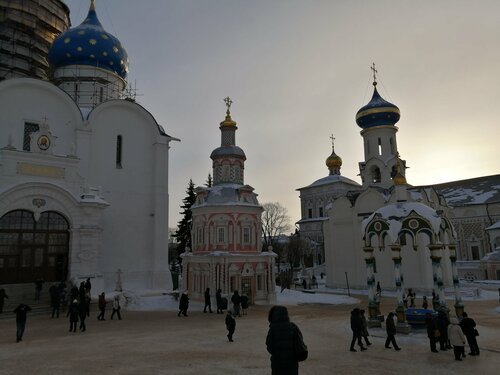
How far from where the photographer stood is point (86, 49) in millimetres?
26688

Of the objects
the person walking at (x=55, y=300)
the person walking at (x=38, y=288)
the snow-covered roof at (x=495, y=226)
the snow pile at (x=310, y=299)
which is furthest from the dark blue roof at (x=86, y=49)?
the snow-covered roof at (x=495, y=226)

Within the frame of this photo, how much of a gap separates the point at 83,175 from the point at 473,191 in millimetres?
41797

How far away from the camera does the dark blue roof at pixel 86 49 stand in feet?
87.4

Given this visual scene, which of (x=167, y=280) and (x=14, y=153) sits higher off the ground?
(x=14, y=153)

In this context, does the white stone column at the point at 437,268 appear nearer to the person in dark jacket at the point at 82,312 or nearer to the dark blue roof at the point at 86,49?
the person in dark jacket at the point at 82,312

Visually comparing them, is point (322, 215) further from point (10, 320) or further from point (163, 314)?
point (10, 320)

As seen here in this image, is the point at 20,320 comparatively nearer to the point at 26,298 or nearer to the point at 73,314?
the point at 73,314

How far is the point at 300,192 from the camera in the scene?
58031 millimetres

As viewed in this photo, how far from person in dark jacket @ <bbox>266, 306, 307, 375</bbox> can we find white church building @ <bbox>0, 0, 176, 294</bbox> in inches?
707

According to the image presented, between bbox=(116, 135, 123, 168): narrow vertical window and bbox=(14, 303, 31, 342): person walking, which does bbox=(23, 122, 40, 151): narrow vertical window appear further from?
bbox=(14, 303, 31, 342): person walking

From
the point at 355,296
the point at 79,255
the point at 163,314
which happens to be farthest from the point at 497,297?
the point at 79,255

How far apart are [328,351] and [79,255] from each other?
578 inches

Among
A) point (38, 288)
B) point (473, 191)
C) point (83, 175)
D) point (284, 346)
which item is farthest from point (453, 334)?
point (473, 191)

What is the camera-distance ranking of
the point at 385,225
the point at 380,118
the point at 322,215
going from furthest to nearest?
the point at 322,215 < the point at 380,118 < the point at 385,225
